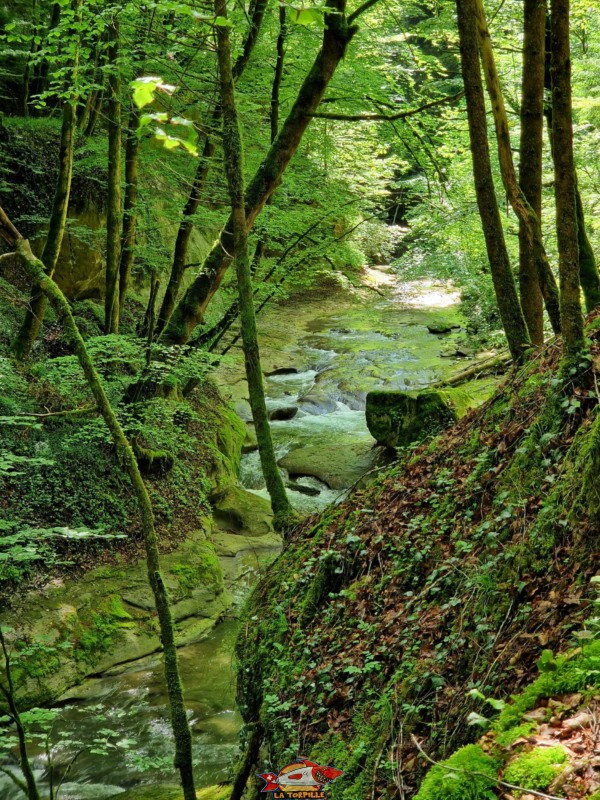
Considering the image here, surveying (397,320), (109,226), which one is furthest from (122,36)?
(397,320)

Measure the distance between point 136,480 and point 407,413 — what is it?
7.39 metres

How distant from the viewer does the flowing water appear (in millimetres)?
5926

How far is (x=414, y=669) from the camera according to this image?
3225mm

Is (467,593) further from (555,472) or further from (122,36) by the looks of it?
(122,36)

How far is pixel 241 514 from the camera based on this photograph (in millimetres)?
10625

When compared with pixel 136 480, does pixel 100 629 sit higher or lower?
lower

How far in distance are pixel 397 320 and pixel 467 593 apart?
64.6 feet

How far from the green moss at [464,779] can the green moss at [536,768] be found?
2.7 inches

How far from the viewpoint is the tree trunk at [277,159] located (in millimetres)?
6035

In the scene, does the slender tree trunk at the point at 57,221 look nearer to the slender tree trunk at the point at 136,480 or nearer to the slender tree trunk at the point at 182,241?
the slender tree trunk at the point at 182,241

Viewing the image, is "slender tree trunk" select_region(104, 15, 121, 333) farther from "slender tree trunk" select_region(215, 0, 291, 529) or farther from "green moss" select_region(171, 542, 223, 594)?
"green moss" select_region(171, 542, 223, 594)

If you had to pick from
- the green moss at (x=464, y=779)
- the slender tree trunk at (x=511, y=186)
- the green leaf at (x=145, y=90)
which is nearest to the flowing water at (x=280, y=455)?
the green moss at (x=464, y=779)
